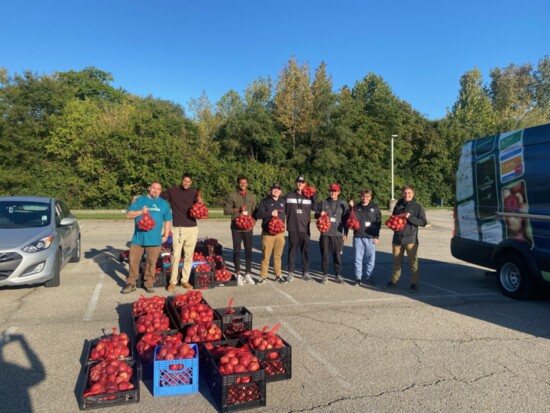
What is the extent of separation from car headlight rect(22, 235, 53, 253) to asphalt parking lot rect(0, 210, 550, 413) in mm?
823

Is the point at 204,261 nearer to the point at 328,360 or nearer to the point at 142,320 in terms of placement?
the point at 142,320

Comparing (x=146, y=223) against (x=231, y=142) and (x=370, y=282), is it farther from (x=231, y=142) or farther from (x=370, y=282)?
(x=231, y=142)

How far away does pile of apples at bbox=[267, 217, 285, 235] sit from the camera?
7.83 m

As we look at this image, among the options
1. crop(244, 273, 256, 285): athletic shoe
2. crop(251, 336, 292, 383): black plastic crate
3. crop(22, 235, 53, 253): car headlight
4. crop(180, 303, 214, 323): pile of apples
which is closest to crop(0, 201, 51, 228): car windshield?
crop(22, 235, 53, 253): car headlight

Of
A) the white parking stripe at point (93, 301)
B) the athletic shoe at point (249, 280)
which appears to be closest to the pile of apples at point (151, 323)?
the white parking stripe at point (93, 301)

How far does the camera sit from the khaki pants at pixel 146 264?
285 inches

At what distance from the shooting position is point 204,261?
831 centimetres

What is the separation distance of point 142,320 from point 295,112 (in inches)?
1270

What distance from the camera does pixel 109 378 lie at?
3.55 metres

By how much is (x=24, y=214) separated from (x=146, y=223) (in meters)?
2.85

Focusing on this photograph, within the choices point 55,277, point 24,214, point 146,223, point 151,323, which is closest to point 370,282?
point 146,223

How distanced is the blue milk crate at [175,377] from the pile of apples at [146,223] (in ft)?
11.7

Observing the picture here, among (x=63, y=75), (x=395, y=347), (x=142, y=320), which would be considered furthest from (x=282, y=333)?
(x=63, y=75)

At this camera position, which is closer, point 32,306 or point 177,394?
point 177,394
